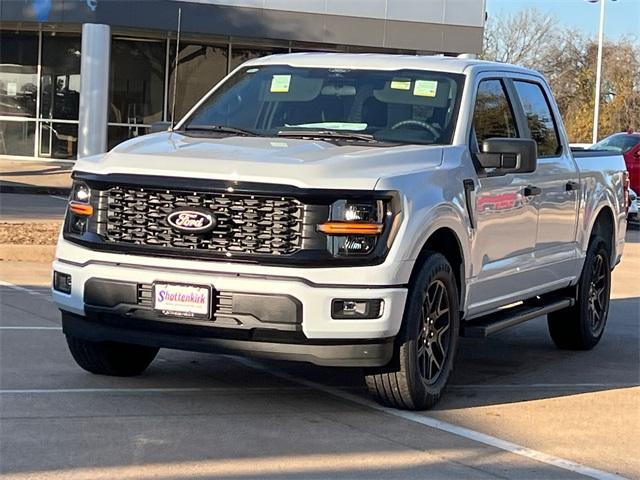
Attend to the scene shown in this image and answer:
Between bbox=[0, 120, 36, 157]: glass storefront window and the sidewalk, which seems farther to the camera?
bbox=[0, 120, 36, 157]: glass storefront window

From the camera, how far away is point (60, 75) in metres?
30.3

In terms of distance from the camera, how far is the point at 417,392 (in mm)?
6289

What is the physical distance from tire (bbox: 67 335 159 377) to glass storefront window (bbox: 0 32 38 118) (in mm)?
24498

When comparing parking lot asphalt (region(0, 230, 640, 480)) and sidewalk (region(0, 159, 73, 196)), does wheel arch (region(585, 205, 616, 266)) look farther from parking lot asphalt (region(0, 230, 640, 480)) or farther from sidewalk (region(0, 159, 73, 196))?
sidewalk (region(0, 159, 73, 196))

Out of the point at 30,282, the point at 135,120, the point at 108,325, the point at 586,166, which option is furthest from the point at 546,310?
the point at 135,120

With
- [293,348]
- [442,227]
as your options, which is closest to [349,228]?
[293,348]

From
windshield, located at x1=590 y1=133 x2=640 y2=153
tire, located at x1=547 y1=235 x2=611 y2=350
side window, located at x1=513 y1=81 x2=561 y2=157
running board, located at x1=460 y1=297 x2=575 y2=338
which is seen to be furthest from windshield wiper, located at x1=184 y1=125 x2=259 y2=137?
windshield, located at x1=590 y1=133 x2=640 y2=153

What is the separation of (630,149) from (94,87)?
12569 mm

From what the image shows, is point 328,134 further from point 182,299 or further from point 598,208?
point 598,208

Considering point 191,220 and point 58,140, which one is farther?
point 58,140

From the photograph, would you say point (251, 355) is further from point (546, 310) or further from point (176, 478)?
point (546, 310)

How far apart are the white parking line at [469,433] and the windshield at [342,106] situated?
1.56 m

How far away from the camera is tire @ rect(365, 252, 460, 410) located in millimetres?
6141

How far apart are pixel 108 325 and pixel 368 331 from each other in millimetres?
1450
